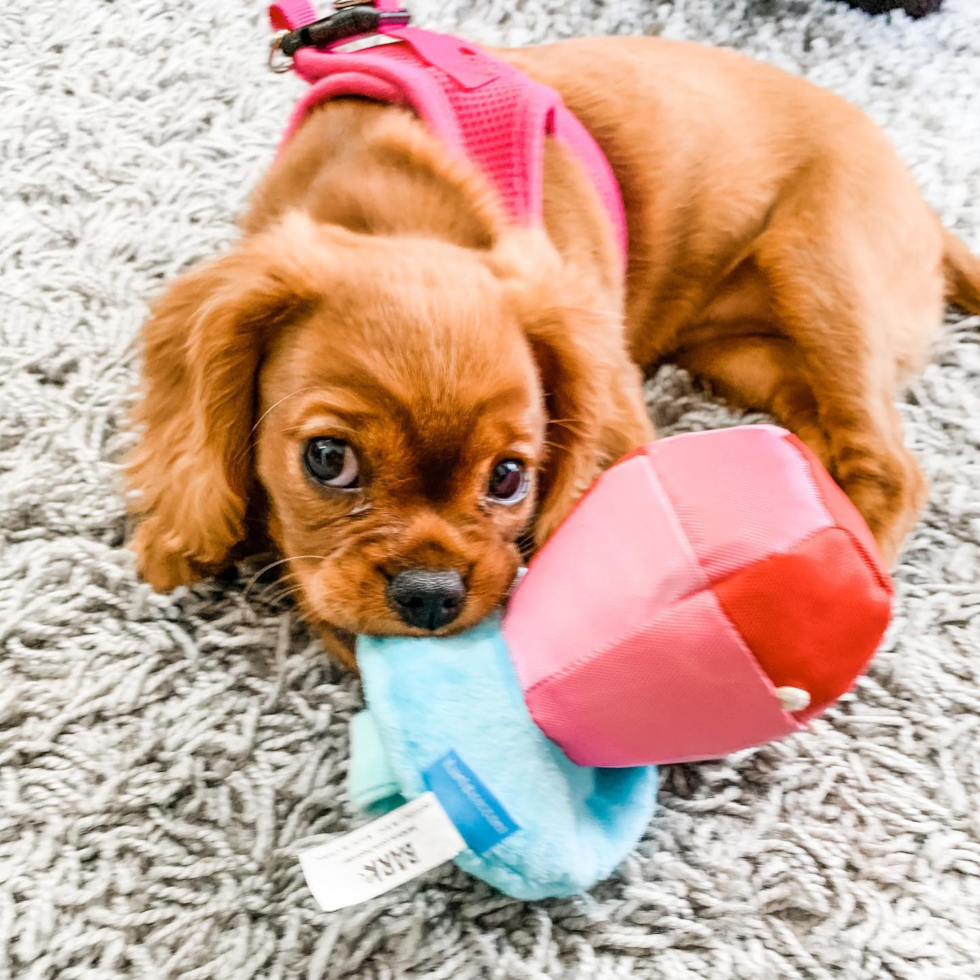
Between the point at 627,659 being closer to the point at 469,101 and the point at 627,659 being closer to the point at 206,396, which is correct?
the point at 206,396

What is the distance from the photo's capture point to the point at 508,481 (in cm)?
121

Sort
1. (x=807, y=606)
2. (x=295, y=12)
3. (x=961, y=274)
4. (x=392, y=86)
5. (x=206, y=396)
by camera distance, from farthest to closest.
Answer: (x=961, y=274), (x=295, y=12), (x=392, y=86), (x=206, y=396), (x=807, y=606)

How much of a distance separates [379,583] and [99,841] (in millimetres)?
479

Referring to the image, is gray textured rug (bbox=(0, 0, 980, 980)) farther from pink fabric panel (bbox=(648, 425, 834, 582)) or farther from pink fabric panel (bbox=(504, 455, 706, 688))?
pink fabric panel (bbox=(648, 425, 834, 582))

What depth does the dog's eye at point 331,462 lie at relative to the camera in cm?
111

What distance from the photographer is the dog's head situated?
1.08 m

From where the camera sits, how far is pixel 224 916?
1.12m

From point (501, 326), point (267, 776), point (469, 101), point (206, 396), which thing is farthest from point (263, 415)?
point (469, 101)

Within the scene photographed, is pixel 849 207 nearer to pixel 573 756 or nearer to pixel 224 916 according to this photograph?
pixel 573 756

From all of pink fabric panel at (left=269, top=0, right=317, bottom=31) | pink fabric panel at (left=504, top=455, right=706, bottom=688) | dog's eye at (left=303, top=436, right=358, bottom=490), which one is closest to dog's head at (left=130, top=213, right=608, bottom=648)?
dog's eye at (left=303, top=436, right=358, bottom=490)

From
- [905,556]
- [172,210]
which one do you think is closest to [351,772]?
[905,556]

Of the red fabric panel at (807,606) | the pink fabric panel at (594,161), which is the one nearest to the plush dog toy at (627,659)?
the red fabric panel at (807,606)

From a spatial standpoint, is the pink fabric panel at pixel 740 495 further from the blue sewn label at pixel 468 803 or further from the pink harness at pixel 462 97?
the pink harness at pixel 462 97

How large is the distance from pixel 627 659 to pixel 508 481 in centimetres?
37
